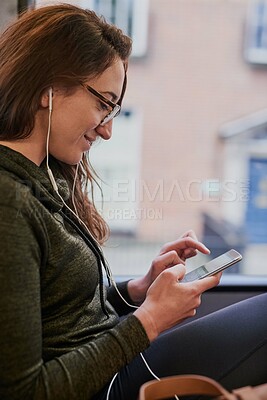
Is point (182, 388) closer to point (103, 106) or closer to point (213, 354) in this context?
point (213, 354)

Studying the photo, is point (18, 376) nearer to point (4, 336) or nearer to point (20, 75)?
point (4, 336)

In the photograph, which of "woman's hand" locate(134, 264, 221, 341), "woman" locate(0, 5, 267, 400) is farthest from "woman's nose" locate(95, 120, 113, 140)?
"woman's hand" locate(134, 264, 221, 341)

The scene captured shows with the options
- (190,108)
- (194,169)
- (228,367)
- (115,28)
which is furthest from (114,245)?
(115,28)

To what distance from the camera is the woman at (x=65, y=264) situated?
59 cm

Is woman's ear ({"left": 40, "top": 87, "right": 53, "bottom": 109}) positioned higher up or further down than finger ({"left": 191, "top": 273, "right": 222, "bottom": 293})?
higher up

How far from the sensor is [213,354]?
834 mm

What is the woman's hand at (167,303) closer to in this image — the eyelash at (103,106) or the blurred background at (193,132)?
the eyelash at (103,106)

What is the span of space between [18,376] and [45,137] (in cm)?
35

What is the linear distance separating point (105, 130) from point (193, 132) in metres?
0.73

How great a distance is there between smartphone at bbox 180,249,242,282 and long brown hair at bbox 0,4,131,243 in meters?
0.39

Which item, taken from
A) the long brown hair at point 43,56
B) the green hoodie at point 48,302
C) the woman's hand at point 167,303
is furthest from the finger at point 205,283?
the long brown hair at point 43,56

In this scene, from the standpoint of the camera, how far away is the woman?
594 millimetres

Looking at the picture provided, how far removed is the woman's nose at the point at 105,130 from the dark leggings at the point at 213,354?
1.33ft

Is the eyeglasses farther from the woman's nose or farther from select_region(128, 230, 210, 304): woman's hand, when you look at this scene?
select_region(128, 230, 210, 304): woman's hand
